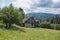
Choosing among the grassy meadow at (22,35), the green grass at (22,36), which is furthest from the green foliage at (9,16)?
the green grass at (22,36)

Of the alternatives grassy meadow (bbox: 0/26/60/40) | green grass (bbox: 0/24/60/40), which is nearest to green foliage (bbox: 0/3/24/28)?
grassy meadow (bbox: 0/26/60/40)

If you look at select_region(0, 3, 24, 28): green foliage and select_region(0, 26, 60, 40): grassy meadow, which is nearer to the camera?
select_region(0, 26, 60, 40): grassy meadow

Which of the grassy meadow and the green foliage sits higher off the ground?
the green foliage

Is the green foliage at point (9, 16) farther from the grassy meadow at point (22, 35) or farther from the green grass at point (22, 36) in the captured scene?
the green grass at point (22, 36)

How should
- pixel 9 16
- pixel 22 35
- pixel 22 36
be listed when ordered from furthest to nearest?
pixel 9 16 → pixel 22 35 → pixel 22 36

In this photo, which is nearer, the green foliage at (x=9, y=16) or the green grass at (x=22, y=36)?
the green grass at (x=22, y=36)

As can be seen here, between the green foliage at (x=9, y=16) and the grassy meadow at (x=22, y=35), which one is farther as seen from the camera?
the green foliage at (x=9, y=16)

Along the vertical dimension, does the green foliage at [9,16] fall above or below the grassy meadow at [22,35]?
above

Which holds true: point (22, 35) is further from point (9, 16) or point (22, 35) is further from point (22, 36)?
point (9, 16)

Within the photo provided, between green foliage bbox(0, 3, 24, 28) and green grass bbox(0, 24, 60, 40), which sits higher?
green foliage bbox(0, 3, 24, 28)

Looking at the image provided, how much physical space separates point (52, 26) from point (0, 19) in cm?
3229

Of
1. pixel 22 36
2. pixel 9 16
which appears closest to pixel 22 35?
pixel 22 36

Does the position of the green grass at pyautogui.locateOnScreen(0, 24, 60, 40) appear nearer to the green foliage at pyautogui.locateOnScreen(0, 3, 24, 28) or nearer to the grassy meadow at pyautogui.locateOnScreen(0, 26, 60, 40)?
the grassy meadow at pyautogui.locateOnScreen(0, 26, 60, 40)

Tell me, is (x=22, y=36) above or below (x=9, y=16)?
below
